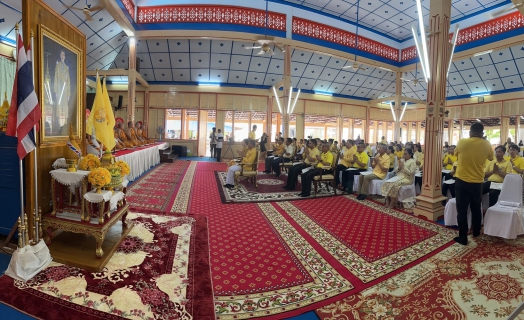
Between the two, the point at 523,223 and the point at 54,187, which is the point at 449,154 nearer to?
the point at 523,223

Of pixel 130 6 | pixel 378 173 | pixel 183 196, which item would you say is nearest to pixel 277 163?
pixel 378 173

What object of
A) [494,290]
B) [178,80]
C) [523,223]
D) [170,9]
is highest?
[170,9]

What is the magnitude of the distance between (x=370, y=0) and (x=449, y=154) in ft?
20.8

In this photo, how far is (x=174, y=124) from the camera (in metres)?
13.8

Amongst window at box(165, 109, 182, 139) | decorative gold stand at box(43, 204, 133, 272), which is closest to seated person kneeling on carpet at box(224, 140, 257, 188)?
decorative gold stand at box(43, 204, 133, 272)

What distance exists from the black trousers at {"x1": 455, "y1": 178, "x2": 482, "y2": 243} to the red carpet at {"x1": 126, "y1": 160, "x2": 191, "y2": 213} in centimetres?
402

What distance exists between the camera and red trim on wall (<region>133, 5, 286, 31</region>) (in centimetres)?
973

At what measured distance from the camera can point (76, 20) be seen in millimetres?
7891

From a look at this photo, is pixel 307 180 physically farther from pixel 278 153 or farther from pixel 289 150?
pixel 278 153

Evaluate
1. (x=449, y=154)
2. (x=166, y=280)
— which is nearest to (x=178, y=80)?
(x=449, y=154)

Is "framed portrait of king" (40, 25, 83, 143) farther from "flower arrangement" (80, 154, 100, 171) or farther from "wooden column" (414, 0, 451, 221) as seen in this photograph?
"wooden column" (414, 0, 451, 221)

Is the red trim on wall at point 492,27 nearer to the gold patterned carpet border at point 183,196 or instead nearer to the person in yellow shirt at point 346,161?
the person in yellow shirt at point 346,161

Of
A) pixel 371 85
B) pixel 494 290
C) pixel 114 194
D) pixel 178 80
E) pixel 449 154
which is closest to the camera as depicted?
pixel 494 290

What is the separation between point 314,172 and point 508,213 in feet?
10.4
